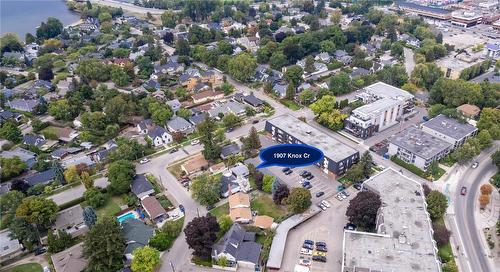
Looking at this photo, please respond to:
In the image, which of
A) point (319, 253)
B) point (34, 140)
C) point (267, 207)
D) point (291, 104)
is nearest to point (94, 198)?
point (267, 207)

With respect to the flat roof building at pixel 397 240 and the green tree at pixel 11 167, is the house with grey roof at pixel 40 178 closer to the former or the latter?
the green tree at pixel 11 167

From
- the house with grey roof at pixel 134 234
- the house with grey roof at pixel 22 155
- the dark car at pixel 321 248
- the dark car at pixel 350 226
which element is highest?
the house with grey roof at pixel 134 234

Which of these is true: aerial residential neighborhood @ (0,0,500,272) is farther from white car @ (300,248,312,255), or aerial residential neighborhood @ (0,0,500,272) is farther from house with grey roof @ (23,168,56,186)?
house with grey roof @ (23,168,56,186)

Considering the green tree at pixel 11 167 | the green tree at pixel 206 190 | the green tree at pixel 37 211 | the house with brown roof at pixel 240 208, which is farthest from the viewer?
the green tree at pixel 11 167

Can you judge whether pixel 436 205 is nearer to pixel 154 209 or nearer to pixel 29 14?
pixel 154 209

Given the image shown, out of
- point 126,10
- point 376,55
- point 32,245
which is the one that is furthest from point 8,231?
point 126,10

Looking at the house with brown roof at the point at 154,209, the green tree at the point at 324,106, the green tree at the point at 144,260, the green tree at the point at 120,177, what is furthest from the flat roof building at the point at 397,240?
the green tree at the point at 120,177

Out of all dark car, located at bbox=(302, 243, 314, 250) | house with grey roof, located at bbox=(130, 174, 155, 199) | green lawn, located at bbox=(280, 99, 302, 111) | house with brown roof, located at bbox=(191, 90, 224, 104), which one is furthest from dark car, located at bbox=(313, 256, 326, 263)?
house with brown roof, located at bbox=(191, 90, 224, 104)

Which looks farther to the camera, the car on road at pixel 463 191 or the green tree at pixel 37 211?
the car on road at pixel 463 191
